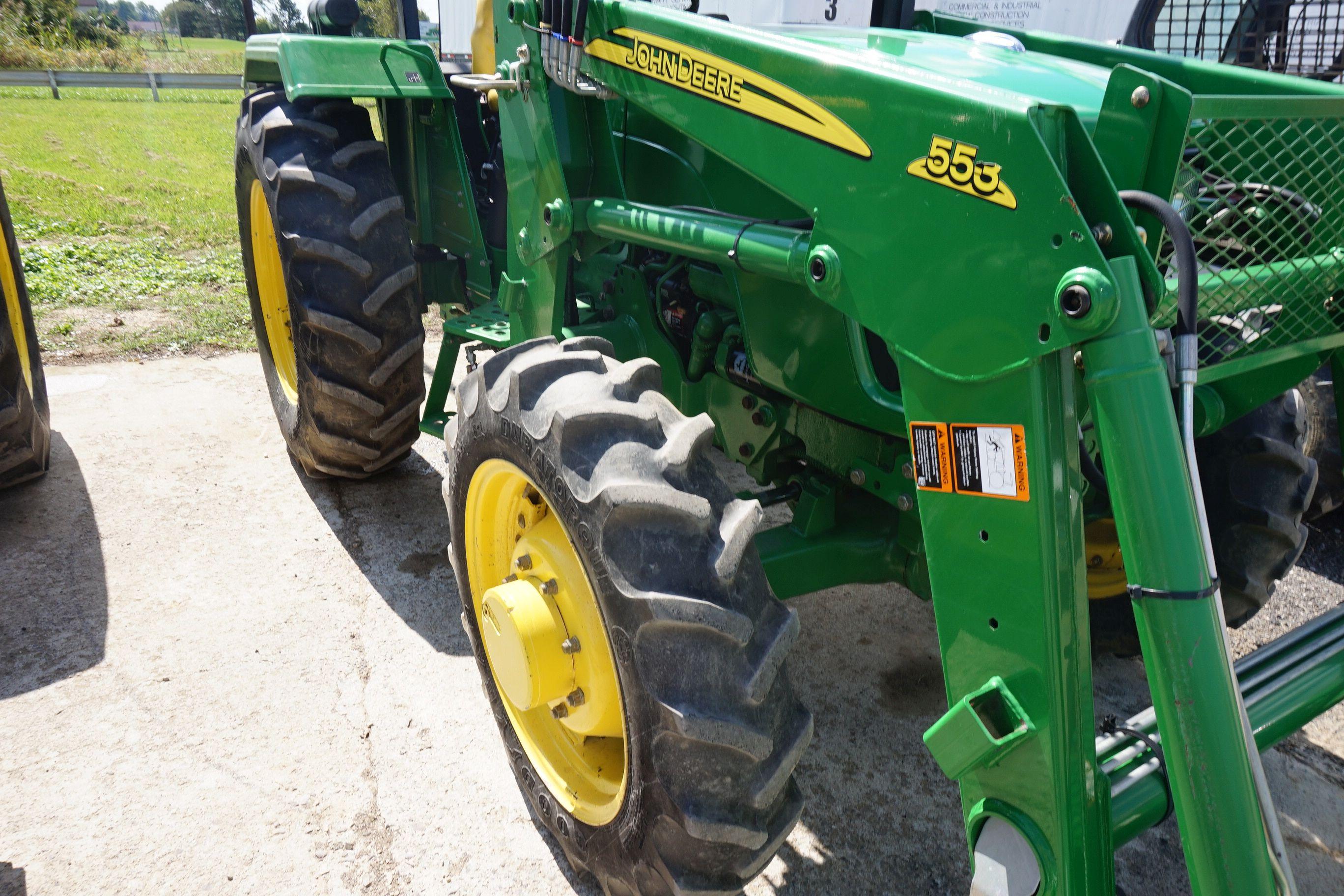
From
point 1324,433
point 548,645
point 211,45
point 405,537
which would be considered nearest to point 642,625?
point 548,645

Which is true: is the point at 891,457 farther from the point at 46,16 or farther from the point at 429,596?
the point at 46,16

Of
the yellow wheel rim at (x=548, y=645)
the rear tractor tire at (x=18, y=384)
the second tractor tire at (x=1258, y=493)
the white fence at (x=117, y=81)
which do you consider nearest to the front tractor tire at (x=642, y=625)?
the yellow wheel rim at (x=548, y=645)

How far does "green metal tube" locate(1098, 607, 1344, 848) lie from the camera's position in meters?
1.62

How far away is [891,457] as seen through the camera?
7.66ft

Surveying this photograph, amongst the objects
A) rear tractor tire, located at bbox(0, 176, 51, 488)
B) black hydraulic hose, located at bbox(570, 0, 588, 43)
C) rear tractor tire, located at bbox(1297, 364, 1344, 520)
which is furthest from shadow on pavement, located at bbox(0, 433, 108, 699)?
rear tractor tire, located at bbox(1297, 364, 1344, 520)

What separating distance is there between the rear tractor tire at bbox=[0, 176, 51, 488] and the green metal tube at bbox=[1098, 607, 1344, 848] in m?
3.65

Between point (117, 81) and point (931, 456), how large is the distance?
72.1ft

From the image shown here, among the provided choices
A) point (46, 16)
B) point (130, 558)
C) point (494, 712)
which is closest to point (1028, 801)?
point (494, 712)

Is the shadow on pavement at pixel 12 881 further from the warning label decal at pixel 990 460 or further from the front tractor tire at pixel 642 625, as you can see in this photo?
the warning label decal at pixel 990 460

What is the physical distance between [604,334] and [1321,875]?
218 cm

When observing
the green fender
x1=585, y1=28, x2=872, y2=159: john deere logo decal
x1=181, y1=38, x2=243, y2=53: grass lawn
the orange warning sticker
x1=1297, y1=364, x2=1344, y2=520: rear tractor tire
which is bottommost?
x1=181, y1=38, x2=243, y2=53: grass lawn

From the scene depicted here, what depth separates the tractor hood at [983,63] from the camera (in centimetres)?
198

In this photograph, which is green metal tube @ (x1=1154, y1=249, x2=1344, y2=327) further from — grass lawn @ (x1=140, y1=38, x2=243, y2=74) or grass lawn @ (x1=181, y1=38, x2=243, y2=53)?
grass lawn @ (x1=181, y1=38, x2=243, y2=53)

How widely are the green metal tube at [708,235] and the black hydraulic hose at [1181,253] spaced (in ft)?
1.85
